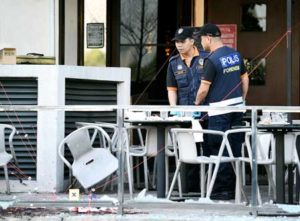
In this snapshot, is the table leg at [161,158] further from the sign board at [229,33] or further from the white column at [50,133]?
the sign board at [229,33]

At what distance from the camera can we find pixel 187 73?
27.5 feet

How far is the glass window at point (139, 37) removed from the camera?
1172 cm

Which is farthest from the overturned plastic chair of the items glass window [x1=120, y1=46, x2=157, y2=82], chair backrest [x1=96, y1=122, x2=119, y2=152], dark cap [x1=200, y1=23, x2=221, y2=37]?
glass window [x1=120, y1=46, x2=157, y2=82]

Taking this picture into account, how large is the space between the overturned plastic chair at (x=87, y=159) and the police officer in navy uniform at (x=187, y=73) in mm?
887

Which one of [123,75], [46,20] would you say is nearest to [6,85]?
[123,75]

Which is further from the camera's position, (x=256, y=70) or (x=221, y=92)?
(x=256, y=70)

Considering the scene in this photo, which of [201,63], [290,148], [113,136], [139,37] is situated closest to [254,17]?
[139,37]

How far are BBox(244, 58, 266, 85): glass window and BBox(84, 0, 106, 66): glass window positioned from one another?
2266 mm

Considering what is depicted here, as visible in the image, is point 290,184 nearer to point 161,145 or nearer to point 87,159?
point 161,145

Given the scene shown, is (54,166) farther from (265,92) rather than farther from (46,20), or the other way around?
(265,92)

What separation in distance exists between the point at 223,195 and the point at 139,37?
4523 millimetres

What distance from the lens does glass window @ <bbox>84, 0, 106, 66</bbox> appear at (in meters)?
11.5

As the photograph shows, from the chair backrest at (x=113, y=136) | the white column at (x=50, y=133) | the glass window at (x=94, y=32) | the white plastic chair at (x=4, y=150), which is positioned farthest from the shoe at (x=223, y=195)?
the glass window at (x=94, y=32)

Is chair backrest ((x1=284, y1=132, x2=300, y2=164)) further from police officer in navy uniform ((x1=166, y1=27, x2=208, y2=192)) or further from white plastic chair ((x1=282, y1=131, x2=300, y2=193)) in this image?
police officer in navy uniform ((x1=166, y1=27, x2=208, y2=192))
